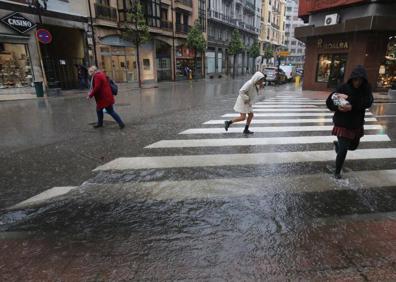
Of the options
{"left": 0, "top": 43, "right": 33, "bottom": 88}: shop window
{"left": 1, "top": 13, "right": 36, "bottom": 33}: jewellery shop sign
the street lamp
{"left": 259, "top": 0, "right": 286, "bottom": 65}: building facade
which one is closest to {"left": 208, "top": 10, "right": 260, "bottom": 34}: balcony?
{"left": 259, "top": 0, "right": 286, "bottom": 65}: building facade

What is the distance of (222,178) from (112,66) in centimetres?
2277

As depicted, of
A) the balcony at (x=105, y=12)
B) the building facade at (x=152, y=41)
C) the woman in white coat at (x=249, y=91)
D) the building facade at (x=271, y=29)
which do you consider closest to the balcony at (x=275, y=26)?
Result: the building facade at (x=271, y=29)

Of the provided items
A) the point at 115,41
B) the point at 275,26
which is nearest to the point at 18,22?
the point at 115,41

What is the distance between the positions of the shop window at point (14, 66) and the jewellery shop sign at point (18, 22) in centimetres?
106

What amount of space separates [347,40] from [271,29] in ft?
173

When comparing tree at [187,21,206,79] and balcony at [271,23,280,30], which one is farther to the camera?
balcony at [271,23,280,30]

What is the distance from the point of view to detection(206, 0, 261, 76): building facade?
132ft

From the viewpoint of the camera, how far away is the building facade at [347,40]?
15.6 metres

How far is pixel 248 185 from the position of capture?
4207mm

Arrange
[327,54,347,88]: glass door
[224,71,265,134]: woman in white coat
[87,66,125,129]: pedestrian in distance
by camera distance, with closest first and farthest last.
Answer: [224,71,265,134]: woman in white coat, [87,66,125,129]: pedestrian in distance, [327,54,347,88]: glass door

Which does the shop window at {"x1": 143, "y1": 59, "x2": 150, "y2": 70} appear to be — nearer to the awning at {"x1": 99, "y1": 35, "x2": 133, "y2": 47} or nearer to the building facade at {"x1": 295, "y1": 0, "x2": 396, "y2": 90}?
the awning at {"x1": 99, "y1": 35, "x2": 133, "y2": 47}

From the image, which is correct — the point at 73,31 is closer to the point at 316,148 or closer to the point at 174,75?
the point at 174,75

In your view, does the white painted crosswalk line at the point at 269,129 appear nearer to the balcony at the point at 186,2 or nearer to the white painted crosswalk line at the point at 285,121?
the white painted crosswalk line at the point at 285,121

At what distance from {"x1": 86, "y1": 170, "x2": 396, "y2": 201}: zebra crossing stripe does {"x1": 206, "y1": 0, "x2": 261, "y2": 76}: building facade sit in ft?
121
